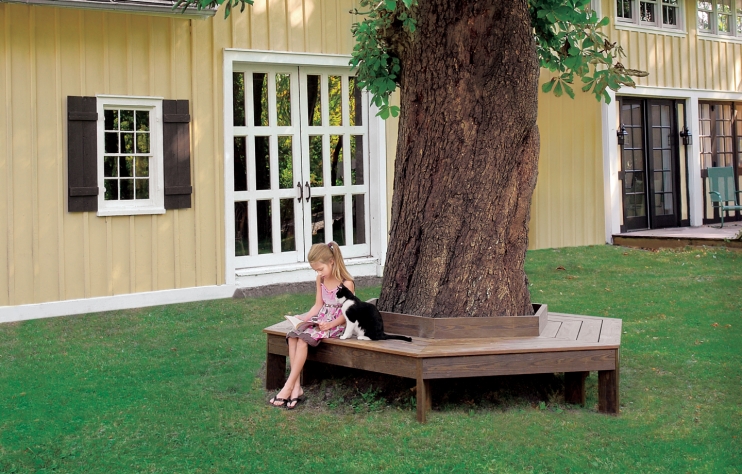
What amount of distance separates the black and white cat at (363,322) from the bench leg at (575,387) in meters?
1.11

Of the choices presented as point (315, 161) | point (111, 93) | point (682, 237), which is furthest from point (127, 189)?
point (682, 237)

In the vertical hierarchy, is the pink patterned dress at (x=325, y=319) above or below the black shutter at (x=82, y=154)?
below

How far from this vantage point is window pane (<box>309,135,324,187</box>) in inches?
440

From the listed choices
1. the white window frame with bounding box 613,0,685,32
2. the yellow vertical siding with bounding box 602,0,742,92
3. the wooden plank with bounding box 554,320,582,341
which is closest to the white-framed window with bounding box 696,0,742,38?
the yellow vertical siding with bounding box 602,0,742,92

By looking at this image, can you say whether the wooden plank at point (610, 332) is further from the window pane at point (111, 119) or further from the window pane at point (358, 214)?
the window pane at point (111, 119)

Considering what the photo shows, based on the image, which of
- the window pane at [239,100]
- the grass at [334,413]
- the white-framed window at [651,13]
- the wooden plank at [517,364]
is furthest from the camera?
the white-framed window at [651,13]

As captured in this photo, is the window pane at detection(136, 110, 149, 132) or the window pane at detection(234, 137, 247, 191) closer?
the window pane at detection(136, 110, 149, 132)

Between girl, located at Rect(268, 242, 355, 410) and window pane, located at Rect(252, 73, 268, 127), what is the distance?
5314mm

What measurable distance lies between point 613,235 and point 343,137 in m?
6.04

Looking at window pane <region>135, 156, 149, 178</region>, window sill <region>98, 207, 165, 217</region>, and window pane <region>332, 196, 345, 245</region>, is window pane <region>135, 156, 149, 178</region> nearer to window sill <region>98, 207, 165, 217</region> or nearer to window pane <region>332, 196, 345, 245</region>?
window sill <region>98, 207, 165, 217</region>

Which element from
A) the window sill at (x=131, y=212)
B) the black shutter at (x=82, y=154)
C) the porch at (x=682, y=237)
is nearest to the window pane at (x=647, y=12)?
the porch at (x=682, y=237)

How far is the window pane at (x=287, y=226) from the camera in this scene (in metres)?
11.0

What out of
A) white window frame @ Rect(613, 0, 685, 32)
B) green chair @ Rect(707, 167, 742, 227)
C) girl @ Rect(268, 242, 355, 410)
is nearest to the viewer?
girl @ Rect(268, 242, 355, 410)

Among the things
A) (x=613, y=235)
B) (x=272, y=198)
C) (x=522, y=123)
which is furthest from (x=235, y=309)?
(x=613, y=235)
